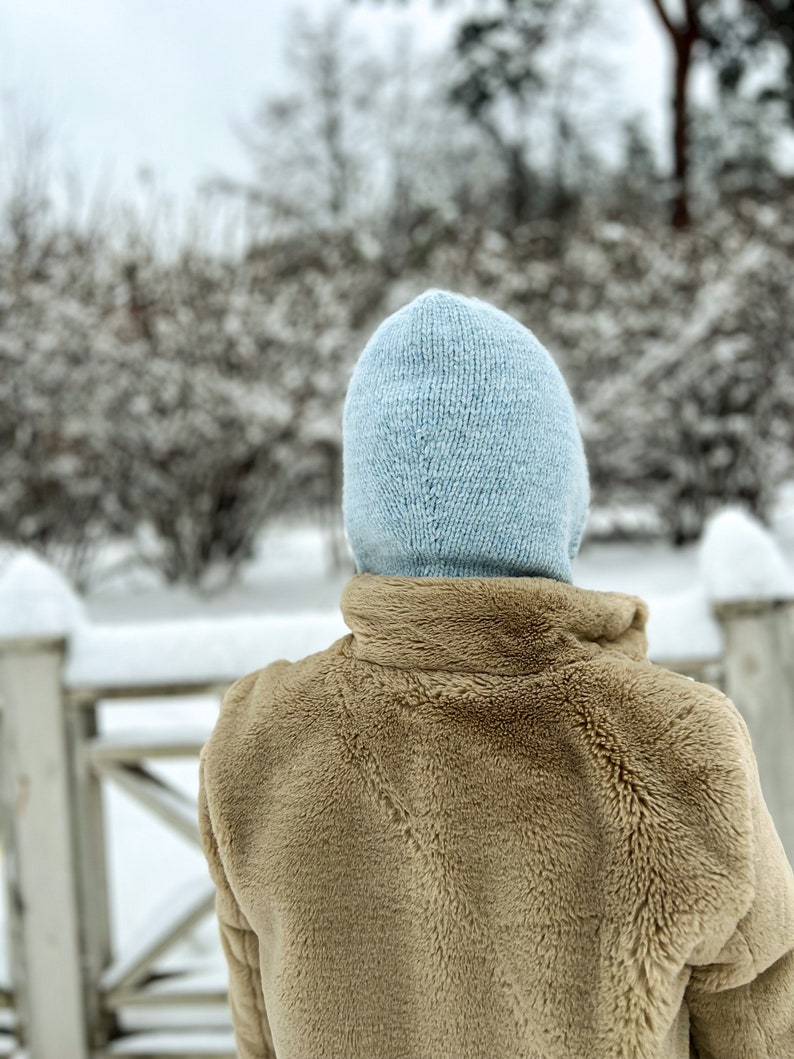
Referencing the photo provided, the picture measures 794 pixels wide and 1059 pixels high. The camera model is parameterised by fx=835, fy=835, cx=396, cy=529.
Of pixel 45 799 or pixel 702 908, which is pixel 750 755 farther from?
pixel 45 799

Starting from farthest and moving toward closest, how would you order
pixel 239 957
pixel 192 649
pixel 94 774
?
1. pixel 94 774
2. pixel 192 649
3. pixel 239 957

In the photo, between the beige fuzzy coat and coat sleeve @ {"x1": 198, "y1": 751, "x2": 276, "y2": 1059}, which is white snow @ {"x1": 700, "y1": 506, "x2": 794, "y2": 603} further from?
coat sleeve @ {"x1": 198, "y1": 751, "x2": 276, "y2": 1059}

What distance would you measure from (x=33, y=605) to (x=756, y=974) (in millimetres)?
1611

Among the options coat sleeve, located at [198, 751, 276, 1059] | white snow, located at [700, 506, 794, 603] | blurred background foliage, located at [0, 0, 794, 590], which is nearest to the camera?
coat sleeve, located at [198, 751, 276, 1059]

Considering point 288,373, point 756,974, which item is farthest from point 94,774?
point 288,373

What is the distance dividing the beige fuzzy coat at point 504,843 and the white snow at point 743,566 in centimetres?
94

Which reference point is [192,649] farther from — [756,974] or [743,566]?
[756,974]

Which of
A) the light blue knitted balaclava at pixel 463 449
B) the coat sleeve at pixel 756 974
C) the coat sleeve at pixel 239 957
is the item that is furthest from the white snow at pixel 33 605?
the coat sleeve at pixel 756 974

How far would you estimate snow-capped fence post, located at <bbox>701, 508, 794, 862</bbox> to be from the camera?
1.72 meters

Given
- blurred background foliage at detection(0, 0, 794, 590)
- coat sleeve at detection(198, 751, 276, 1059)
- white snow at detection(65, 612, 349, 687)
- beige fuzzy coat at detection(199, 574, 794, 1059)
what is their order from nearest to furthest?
1. beige fuzzy coat at detection(199, 574, 794, 1059)
2. coat sleeve at detection(198, 751, 276, 1059)
3. white snow at detection(65, 612, 349, 687)
4. blurred background foliage at detection(0, 0, 794, 590)

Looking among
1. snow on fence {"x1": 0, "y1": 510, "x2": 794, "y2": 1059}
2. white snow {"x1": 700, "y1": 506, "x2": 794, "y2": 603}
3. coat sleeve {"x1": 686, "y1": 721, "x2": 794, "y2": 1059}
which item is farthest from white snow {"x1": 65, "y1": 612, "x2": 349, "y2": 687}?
coat sleeve {"x1": 686, "y1": 721, "x2": 794, "y2": 1059}

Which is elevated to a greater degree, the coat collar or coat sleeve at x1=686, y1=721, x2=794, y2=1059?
the coat collar

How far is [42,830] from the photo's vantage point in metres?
1.92

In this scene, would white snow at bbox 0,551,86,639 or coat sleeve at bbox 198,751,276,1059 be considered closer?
coat sleeve at bbox 198,751,276,1059
